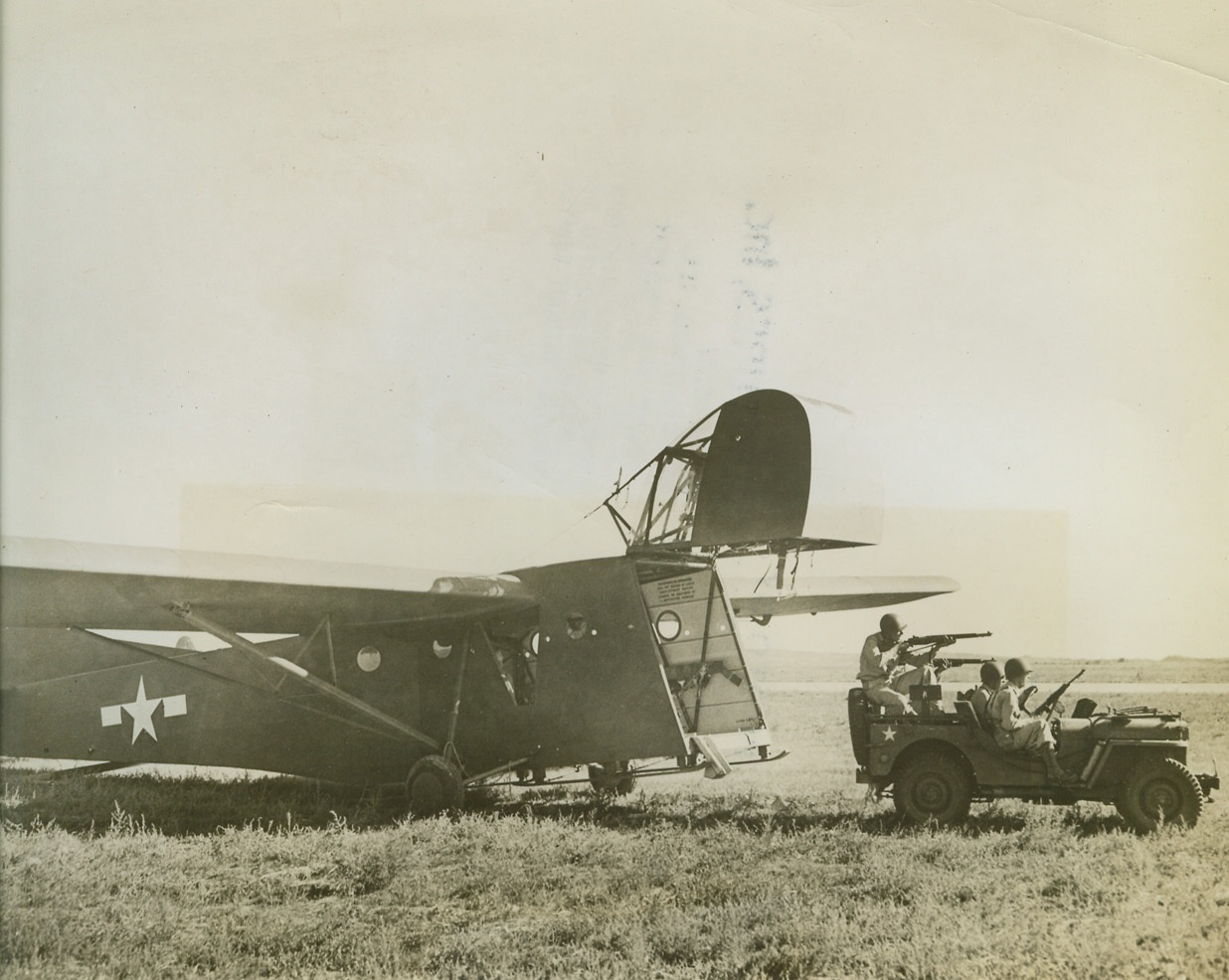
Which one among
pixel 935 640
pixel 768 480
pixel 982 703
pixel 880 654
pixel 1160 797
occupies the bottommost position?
pixel 1160 797

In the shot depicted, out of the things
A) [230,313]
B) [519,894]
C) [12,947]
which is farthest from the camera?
[230,313]

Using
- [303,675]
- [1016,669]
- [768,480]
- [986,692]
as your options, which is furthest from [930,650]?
[303,675]

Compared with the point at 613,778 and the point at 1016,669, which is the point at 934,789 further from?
the point at 613,778

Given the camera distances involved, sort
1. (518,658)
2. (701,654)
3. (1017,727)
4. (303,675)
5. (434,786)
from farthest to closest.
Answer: (518,658)
(701,654)
(434,786)
(303,675)
(1017,727)

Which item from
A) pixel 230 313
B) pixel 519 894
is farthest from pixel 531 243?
pixel 519 894

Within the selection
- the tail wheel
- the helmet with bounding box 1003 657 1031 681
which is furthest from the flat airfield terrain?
the helmet with bounding box 1003 657 1031 681

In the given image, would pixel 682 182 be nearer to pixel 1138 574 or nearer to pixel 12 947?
pixel 1138 574

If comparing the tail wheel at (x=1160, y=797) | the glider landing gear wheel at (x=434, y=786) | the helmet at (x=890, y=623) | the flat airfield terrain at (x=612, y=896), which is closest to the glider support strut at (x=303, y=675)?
the glider landing gear wheel at (x=434, y=786)
